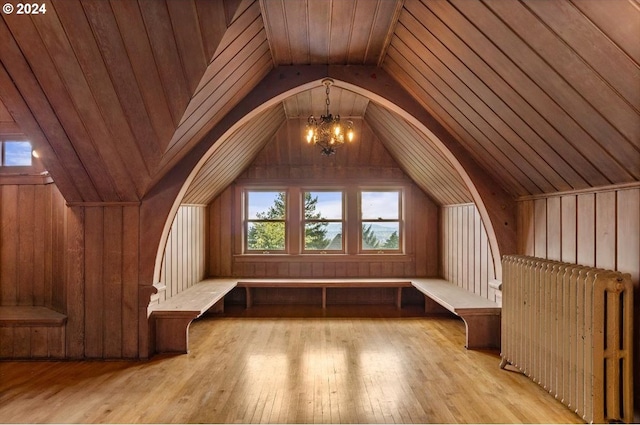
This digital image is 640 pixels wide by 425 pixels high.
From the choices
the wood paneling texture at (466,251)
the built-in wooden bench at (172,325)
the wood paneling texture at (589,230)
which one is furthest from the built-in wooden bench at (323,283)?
the wood paneling texture at (589,230)

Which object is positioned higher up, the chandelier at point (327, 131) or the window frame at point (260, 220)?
the chandelier at point (327, 131)

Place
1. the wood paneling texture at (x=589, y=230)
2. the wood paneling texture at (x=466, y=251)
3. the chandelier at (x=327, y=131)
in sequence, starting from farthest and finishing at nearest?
the wood paneling texture at (x=466, y=251) → the chandelier at (x=327, y=131) → the wood paneling texture at (x=589, y=230)

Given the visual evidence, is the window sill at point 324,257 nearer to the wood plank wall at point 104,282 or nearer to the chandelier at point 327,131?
the wood plank wall at point 104,282

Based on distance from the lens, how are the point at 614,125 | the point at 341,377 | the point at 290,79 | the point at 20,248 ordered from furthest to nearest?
1. the point at 20,248
2. the point at 290,79
3. the point at 341,377
4. the point at 614,125

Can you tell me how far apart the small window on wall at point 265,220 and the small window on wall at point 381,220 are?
1.40 metres

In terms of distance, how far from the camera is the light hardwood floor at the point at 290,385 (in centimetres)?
258

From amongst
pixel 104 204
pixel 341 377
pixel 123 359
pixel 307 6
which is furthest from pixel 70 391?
pixel 307 6

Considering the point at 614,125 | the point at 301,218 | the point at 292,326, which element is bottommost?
the point at 292,326

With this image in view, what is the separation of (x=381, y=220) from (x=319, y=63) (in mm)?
3400

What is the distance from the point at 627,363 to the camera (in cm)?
234

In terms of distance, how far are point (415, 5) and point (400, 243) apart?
4353mm

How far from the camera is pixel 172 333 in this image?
384cm

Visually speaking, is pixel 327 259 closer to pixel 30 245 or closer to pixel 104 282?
pixel 104 282

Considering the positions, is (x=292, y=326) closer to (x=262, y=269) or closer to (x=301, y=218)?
(x=262, y=269)
